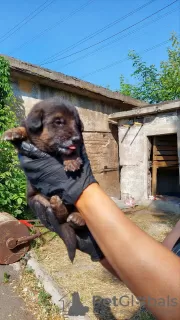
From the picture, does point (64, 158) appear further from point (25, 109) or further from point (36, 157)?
point (25, 109)

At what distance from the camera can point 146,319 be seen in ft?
9.20

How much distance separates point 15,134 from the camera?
156 cm

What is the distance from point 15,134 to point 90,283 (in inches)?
111

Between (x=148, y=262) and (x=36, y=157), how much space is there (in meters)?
0.79

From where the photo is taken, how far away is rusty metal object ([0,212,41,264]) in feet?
14.6

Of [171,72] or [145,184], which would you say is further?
[171,72]

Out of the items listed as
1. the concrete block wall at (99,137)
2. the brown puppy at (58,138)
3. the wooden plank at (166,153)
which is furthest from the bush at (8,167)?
the wooden plank at (166,153)

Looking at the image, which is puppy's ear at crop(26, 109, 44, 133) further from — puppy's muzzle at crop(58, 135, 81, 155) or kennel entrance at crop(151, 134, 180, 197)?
kennel entrance at crop(151, 134, 180, 197)

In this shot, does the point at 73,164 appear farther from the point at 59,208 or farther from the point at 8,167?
the point at 8,167

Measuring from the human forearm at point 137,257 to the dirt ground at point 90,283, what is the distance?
7.09 feet

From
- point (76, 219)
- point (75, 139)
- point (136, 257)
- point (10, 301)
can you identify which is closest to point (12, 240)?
point (10, 301)

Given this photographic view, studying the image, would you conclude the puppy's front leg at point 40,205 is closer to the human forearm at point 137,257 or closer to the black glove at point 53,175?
the black glove at point 53,175

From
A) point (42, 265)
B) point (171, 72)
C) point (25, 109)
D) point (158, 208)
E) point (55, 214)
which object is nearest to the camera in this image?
point (55, 214)

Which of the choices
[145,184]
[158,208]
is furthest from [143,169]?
[158,208]
